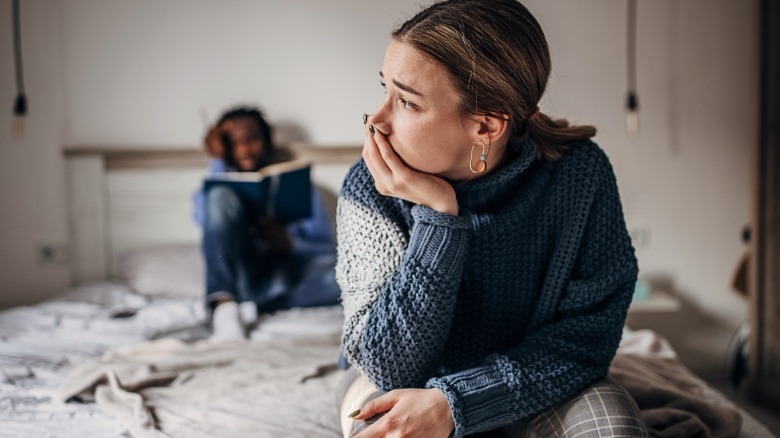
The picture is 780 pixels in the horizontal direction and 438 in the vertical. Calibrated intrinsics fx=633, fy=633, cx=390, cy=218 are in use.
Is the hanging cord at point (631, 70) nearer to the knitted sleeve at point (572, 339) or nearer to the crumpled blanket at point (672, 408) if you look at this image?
the crumpled blanket at point (672, 408)

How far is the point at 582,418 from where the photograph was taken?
0.77m

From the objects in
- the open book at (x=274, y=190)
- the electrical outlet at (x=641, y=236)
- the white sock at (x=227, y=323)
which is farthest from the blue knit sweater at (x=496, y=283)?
the electrical outlet at (x=641, y=236)

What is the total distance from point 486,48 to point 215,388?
770 millimetres

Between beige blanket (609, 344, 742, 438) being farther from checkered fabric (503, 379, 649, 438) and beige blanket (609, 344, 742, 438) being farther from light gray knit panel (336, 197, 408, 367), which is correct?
light gray knit panel (336, 197, 408, 367)

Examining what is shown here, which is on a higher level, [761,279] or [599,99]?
[599,99]

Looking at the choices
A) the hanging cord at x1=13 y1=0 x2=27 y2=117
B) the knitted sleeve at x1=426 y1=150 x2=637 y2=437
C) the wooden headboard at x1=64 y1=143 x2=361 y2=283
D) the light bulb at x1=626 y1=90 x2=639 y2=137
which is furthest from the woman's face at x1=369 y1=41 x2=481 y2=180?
the hanging cord at x1=13 y1=0 x2=27 y2=117

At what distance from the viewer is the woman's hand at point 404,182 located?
82cm

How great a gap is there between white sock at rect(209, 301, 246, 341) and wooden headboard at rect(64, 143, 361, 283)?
644 mm

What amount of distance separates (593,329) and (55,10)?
2.11 m

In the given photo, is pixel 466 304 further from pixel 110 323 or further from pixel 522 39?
pixel 110 323

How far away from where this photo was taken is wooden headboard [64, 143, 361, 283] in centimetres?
222

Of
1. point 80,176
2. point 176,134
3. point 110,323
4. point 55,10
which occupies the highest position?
point 55,10

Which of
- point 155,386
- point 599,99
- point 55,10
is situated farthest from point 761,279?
point 55,10

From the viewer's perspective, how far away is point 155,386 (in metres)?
1.18
